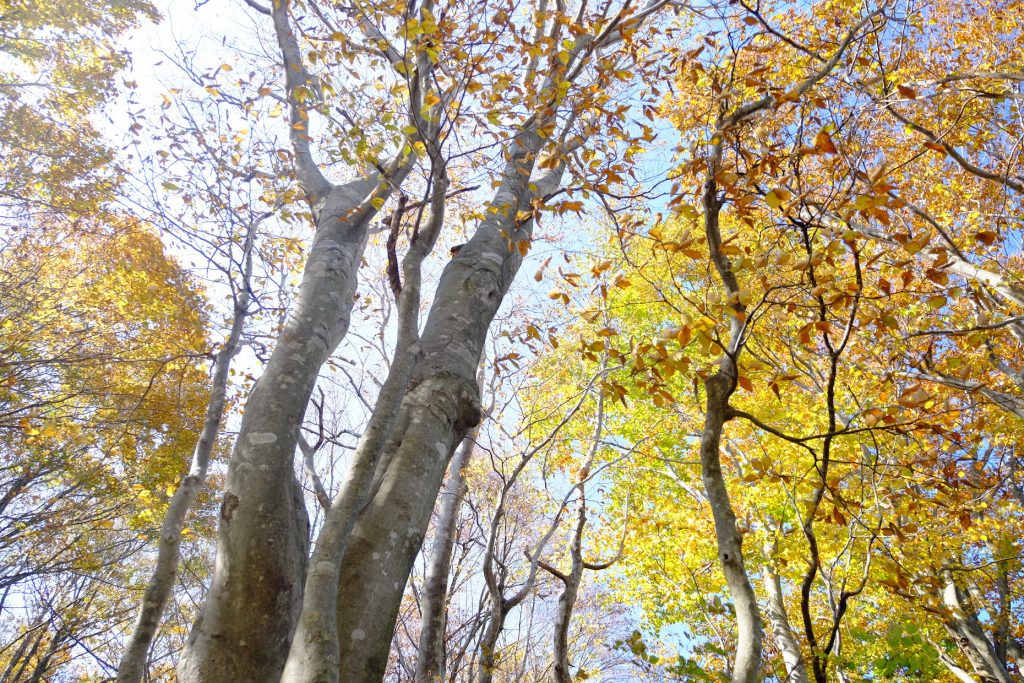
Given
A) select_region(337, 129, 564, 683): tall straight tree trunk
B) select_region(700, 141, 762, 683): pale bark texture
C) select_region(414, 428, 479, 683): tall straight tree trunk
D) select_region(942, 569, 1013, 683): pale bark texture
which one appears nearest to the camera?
select_region(700, 141, 762, 683): pale bark texture

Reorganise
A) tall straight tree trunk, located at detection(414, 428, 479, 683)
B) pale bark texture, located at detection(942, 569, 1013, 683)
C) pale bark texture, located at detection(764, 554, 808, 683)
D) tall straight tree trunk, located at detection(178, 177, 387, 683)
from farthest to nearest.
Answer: pale bark texture, located at detection(942, 569, 1013, 683) → pale bark texture, located at detection(764, 554, 808, 683) → tall straight tree trunk, located at detection(414, 428, 479, 683) → tall straight tree trunk, located at detection(178, 177, 387, 683)

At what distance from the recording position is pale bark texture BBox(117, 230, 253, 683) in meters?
4.02

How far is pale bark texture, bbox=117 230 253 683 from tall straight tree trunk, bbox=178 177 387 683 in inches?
70.8

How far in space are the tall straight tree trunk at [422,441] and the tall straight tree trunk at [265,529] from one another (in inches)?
17.5

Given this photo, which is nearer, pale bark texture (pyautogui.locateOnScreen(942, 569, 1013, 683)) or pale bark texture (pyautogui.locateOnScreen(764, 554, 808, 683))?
pale bark texture (pyautogui.locateOnScreen(764, 554, 808, 683))

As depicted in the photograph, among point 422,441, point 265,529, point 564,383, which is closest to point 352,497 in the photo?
point 422,441

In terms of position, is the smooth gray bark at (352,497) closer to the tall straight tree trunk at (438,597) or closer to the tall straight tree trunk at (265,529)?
the tall straight tree trunk at (265,529)

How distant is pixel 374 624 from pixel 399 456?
0.66 meters

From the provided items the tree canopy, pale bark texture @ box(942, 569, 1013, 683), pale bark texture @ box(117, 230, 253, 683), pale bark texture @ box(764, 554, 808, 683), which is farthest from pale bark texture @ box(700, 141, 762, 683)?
pale bark texture @ box(942, 569, 1013, 683)

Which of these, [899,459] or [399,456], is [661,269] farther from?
[399,456]

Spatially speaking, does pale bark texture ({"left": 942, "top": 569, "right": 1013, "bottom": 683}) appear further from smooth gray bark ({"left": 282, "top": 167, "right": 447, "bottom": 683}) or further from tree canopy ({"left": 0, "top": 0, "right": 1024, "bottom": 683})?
smooth gray bark ({"left": 282, "top": 167, "right": 447, "bottom": 683})

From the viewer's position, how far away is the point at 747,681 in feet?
5.14

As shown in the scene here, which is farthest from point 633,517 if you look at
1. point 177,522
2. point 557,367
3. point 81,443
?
point 81,443

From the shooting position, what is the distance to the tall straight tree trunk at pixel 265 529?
199 cm
